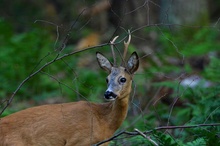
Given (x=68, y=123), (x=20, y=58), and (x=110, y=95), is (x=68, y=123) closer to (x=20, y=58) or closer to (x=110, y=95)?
(x=110, y=95)

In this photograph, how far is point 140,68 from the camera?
12.8 metres

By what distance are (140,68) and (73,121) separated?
18.6ft

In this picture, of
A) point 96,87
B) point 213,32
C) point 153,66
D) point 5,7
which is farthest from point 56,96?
point 5,7

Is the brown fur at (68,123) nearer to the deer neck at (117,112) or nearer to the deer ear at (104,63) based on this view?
the deer neck at (117,112)

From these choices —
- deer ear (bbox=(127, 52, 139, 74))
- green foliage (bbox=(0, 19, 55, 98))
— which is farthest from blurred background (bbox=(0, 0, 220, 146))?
deer ear (bbox=(127, 52, 139, 74))

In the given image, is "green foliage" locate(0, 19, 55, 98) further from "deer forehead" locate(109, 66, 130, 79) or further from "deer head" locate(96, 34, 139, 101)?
"deer forehead" locate(109, 66, 130, 79)

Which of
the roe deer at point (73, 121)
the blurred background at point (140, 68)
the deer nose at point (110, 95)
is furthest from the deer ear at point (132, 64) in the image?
the deer nose at point (110, 95)

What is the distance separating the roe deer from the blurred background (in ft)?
0.81

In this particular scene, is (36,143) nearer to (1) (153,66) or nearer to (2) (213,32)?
(1) (153,66)

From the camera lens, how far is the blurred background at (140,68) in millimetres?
7230

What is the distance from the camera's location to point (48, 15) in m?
19.5

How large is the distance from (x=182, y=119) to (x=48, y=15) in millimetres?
10751

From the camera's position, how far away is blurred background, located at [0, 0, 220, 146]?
285 inches

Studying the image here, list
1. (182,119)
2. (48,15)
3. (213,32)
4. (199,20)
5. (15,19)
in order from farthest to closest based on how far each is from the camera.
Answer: (48,15), (15,19), (199,20), (213,32), (182,119)
